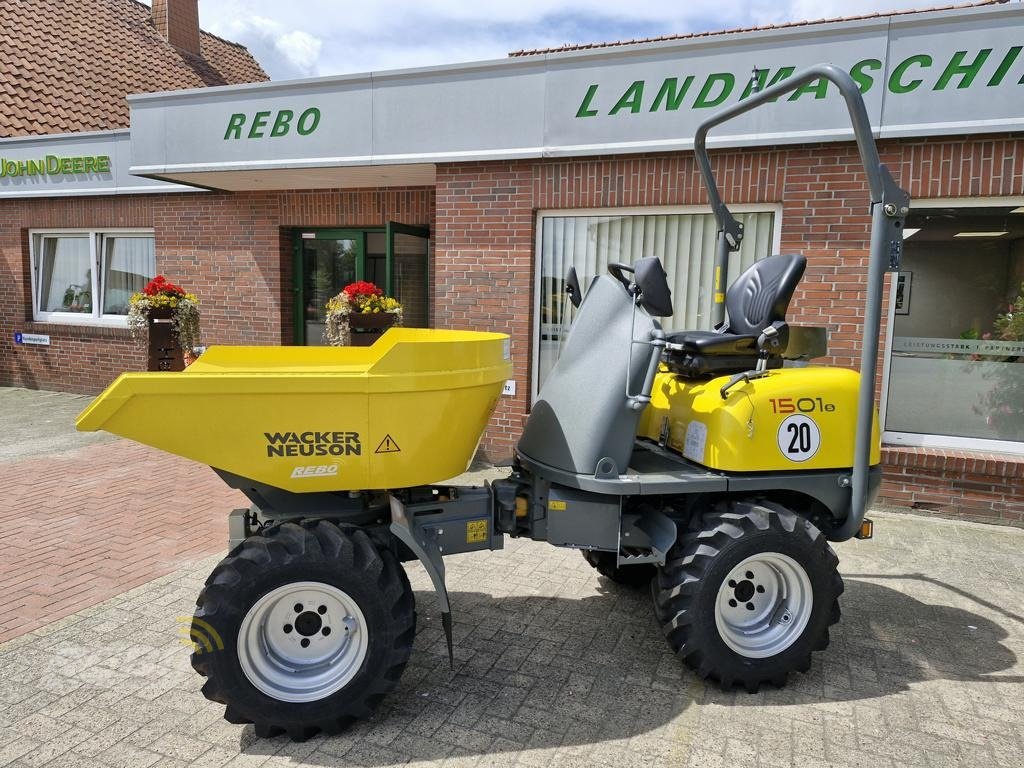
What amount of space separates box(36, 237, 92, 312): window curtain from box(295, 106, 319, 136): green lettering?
5281mm

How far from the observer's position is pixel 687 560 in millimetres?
3170

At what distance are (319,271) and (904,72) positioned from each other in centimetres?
653

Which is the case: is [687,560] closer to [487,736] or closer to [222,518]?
[487,736]

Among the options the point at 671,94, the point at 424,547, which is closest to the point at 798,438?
the point at 424,547

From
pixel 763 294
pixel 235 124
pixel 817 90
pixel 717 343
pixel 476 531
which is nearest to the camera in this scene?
pixel 476 531

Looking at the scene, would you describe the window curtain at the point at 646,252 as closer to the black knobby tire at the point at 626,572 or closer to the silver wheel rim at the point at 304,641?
the black knobby tire at the point at 626,572

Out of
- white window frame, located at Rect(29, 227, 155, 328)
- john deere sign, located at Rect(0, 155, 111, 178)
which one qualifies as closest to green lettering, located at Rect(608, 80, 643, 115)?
white window frame, located at Rect(29, 227, 155, 328)

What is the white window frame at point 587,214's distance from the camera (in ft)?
20.1

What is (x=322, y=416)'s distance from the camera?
2.83 metres

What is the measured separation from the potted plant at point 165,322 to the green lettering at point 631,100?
5.60 m

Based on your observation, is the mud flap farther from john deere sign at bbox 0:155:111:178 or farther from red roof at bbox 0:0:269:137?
red roof at bbox 0:0:269:137

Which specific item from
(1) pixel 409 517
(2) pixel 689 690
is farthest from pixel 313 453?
(2) pixel 689 690

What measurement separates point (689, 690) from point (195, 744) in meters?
2.04

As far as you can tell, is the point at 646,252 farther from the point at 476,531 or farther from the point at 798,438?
the point at 476,531
